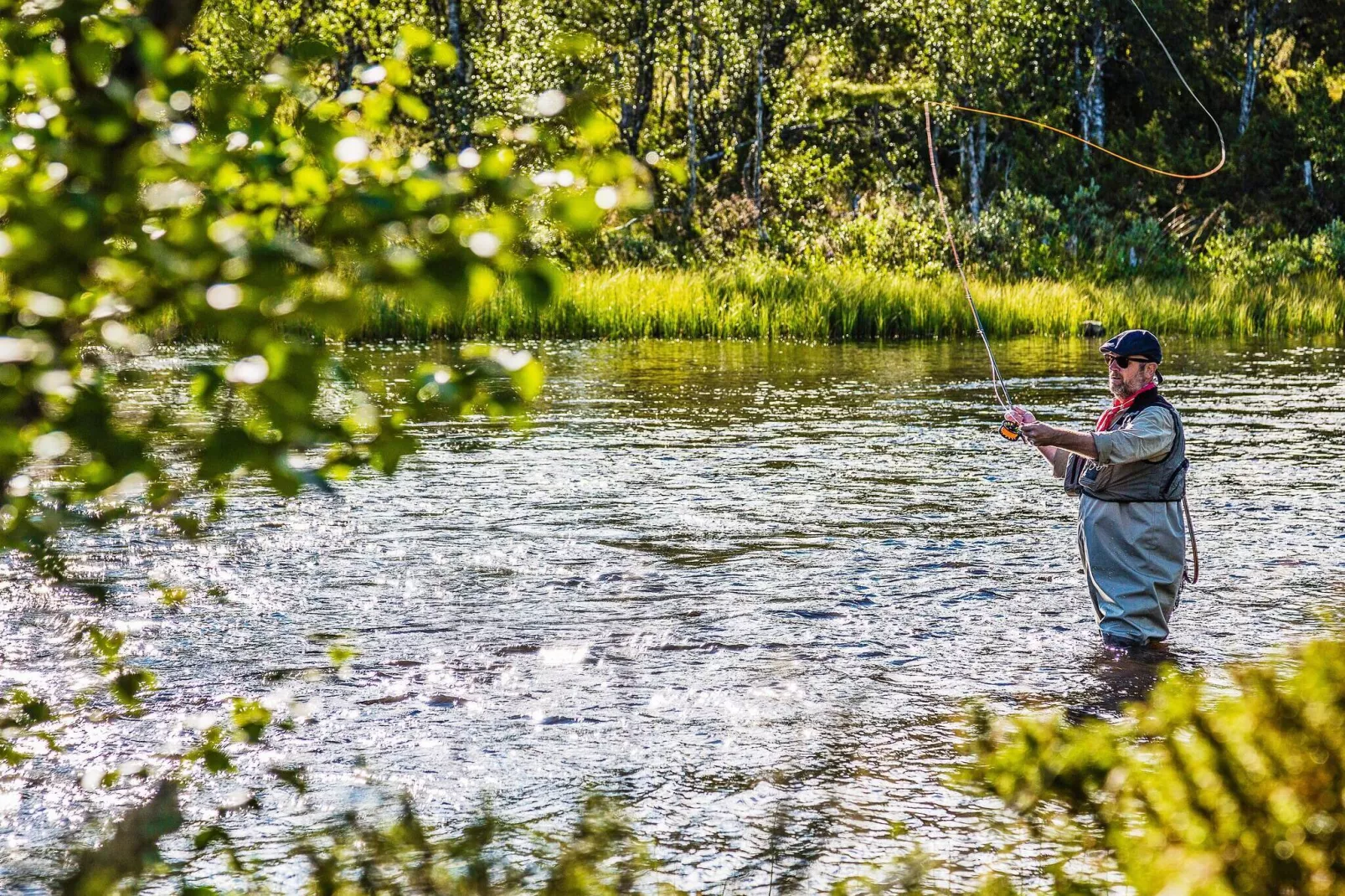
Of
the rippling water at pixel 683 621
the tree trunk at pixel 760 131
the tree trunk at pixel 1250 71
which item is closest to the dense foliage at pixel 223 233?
the rippling water at pixel 683 621

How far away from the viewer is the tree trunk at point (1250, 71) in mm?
37906

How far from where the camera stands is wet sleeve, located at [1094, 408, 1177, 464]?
6926 millimetres

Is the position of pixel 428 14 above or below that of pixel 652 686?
above

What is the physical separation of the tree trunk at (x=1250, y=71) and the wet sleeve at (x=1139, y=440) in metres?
33.6

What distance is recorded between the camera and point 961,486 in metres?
12.5

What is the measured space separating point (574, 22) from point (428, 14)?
4789 mm

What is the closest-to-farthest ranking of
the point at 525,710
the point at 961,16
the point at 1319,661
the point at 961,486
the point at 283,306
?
the point at 283,306 < the point at 1319,661 < the point at 525,710 < the point at 961,486 < the point at 961,16

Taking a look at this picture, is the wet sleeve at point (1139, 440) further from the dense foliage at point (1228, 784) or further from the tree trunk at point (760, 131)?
the tree trunk at point (760, 131)

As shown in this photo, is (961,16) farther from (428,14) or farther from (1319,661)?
(1319,661)

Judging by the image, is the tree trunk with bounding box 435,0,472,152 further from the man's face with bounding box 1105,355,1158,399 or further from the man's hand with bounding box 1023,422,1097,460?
the man's hand with bounding box 1023,422,1097,460

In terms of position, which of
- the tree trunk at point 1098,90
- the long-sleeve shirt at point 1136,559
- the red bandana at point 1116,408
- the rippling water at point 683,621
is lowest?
the rippling water at point 683,621

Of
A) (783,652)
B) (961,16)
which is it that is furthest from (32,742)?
(961,16)

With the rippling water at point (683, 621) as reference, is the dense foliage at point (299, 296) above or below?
above

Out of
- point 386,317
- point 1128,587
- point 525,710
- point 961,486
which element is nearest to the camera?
point 525,710
